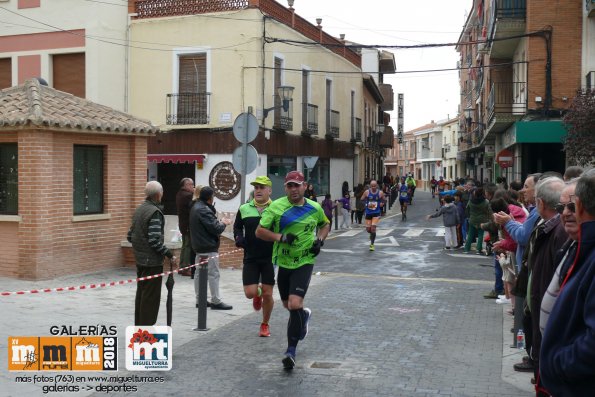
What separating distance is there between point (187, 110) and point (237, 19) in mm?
3475

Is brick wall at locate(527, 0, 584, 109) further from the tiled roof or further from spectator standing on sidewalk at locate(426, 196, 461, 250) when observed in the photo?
the tiled roof

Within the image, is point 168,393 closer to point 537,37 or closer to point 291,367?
point 291,367

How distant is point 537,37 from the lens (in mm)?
20094

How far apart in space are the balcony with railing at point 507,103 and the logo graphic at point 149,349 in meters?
16.4

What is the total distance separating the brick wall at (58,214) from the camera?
436 inches

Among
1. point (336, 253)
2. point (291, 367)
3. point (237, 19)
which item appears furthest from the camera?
point (237, 19)

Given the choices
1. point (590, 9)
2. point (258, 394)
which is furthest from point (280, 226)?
point (590, 9)

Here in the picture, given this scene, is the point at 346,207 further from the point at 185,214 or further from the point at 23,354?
the point at 23,354

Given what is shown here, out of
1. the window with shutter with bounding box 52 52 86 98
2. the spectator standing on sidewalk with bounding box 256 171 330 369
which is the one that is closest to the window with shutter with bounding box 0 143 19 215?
the spectator standing on sidewalk with bounding box 256 171 330 369

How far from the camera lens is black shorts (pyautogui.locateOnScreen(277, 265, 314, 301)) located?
262 inches

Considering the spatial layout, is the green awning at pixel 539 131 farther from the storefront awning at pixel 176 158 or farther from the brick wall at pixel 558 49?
the storefront awning at pixel 176 158

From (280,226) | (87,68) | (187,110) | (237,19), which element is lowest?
(280,226)

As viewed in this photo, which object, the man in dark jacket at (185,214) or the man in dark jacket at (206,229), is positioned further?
the man in dark jacket at (185,214)

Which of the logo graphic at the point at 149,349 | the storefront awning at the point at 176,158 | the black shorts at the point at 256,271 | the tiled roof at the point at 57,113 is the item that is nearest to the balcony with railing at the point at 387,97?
the storefront awning at the point at 176,158
